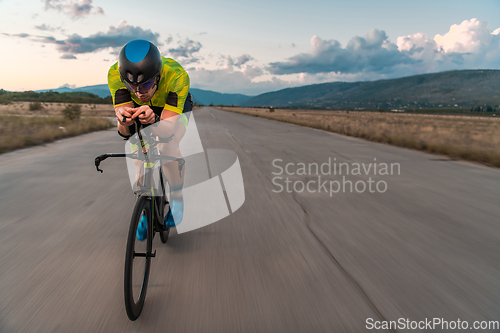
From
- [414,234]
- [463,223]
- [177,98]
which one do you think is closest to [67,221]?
[177,98]

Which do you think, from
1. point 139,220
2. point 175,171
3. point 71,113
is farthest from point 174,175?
point 71,113

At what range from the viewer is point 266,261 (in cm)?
311

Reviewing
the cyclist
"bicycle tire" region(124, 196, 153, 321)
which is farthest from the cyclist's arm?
"bicycle tire" region(124, 196, 153, 321)

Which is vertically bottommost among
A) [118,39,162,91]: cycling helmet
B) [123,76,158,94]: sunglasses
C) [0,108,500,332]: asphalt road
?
[0,108,500,332]: asphalt road

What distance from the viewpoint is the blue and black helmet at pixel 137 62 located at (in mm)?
2338

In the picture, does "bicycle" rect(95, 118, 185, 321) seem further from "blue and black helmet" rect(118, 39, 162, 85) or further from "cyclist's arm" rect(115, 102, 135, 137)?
"blue and black helmet" rect(118, 39, 162, 85)

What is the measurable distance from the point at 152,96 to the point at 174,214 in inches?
48.8

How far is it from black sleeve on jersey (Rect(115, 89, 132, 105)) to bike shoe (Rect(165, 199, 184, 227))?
112 centimetres

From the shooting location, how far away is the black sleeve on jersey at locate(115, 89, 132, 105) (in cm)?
277

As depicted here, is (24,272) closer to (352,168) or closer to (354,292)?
(354,292)

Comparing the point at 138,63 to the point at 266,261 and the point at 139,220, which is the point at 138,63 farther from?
the point at 266,261

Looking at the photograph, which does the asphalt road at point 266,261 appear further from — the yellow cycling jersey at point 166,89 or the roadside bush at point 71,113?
the roadside bush at point 71,113

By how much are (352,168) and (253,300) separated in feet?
20.5

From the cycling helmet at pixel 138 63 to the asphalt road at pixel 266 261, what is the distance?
1.59 metres
